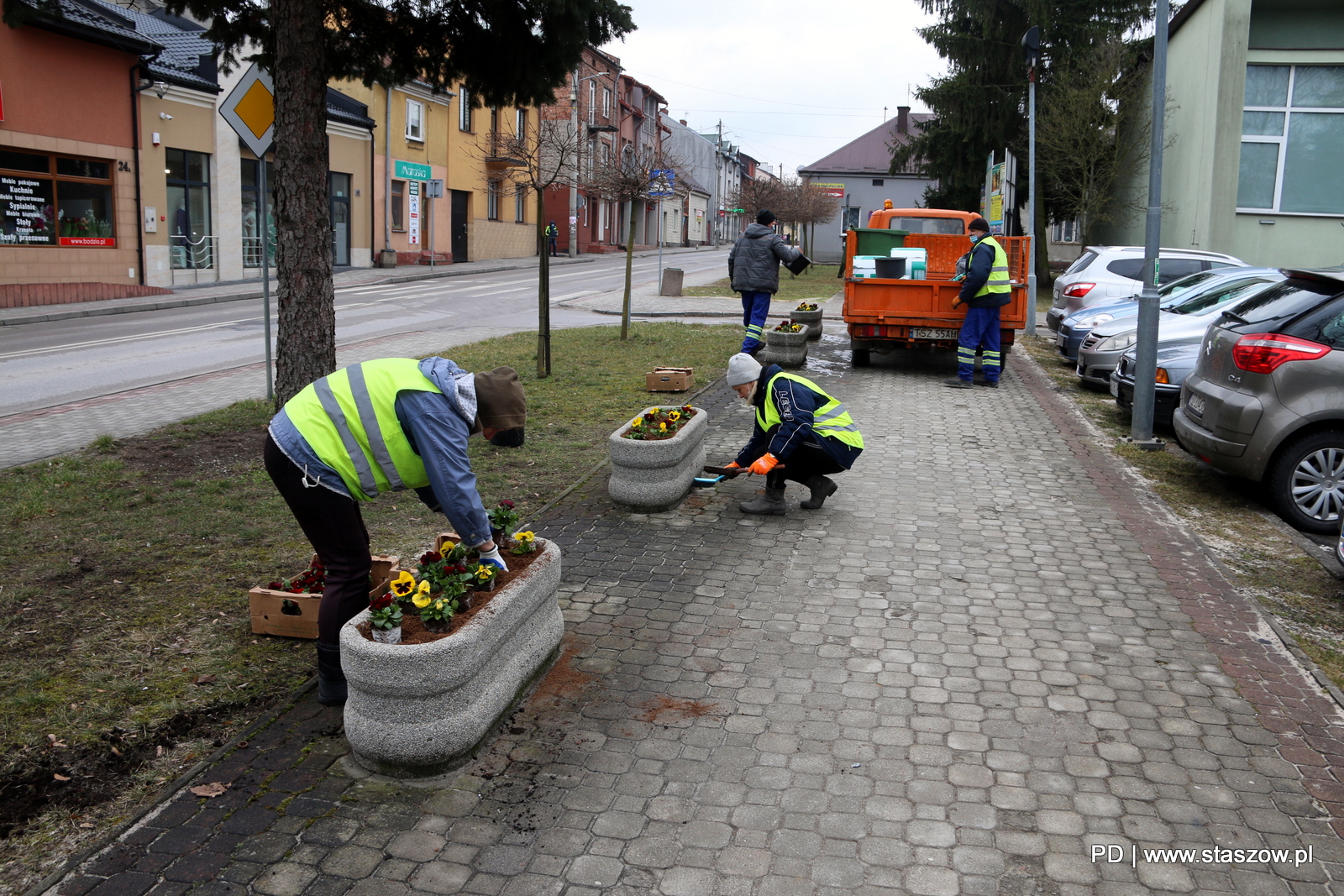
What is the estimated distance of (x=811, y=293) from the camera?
29.4 m

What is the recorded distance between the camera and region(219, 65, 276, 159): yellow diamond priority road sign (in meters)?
8.25

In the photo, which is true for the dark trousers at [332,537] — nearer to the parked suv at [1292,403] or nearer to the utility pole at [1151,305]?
the parked suv at [1292,403]

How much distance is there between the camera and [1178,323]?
11133mm

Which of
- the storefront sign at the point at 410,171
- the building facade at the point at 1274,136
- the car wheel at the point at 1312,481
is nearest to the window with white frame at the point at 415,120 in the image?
the storefront sign at the point at 410,171

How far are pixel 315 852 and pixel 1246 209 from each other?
24.4 metres

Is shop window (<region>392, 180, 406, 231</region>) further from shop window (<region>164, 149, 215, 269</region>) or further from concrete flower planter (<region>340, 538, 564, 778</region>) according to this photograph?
concrete flower planter (<region>340, 538, 564, 778</region>)

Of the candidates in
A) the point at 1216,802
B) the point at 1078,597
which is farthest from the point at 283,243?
the point at 1216,802

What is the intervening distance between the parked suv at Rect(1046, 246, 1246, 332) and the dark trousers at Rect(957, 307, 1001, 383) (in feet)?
11.5

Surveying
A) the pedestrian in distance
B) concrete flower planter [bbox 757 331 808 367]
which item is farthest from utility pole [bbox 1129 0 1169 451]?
concrete flower planter [bbox 757 331 808 367]

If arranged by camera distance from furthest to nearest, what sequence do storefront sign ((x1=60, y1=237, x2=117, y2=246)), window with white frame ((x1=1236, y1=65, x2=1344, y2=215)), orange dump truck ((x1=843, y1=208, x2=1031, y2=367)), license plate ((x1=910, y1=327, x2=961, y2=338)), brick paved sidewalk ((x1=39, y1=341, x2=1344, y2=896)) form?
storefront sign ((x1=60, y1=237, x2=117, y2=246))
window with white frame ((x1=1236, y1=65, x2=1344, y2=215))
license plate ((x1=910, y1=327, x2=961, y2=338))
orange dump truck ((x1=843, y1=208, x2=1031, y2=367))
brick paved sidewalk ((x1=39, y1=341, x2=1344, y2=896))

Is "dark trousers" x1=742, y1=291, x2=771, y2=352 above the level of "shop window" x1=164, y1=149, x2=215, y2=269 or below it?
below

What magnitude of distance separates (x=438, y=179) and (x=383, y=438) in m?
38.6

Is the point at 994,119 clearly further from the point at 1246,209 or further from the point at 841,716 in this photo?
the point at 841,716

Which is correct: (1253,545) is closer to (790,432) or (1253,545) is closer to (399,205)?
(790,432)
